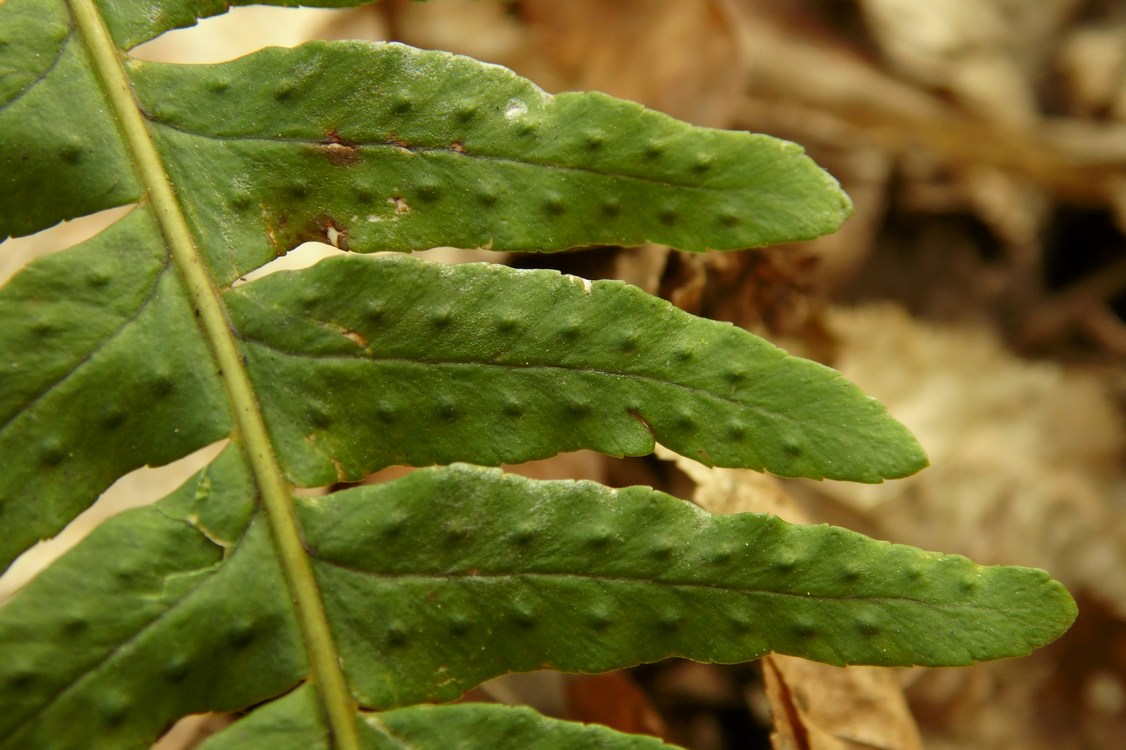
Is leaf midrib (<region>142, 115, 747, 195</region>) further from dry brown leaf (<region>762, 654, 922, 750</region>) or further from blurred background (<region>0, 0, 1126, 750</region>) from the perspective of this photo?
dry brown leaf (<region>762, 654, 922, 750</region>)

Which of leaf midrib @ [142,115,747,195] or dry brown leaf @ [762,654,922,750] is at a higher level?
leaf midrib @ [142,115,747,195]

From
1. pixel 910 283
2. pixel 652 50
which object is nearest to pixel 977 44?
pixel 910 283

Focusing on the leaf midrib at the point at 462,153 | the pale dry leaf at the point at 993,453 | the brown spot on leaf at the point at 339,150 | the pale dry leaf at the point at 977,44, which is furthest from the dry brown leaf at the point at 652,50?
the pale dry leaf at the point at 977,44

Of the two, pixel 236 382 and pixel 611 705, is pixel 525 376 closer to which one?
pixel 236 382

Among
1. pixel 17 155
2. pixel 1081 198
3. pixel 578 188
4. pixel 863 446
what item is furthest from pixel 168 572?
pixel 1081 198

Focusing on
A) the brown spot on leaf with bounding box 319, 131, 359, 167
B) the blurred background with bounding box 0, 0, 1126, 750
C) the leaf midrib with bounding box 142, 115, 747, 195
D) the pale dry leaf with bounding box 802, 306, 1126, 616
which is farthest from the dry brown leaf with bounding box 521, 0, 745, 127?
the brown spot on leaf with bounding box 319, 131, 359, 167

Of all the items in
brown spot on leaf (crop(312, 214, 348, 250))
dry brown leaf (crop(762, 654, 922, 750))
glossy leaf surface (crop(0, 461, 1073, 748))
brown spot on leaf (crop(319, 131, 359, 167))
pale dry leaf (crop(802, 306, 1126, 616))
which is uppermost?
brown spot on leaf (crop(319, 131, 359, 167))

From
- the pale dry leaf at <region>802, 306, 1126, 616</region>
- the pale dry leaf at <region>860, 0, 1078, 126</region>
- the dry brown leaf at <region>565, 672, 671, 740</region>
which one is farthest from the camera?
the pale dry leaf at <region>860, 0, 1078, 126</region>
